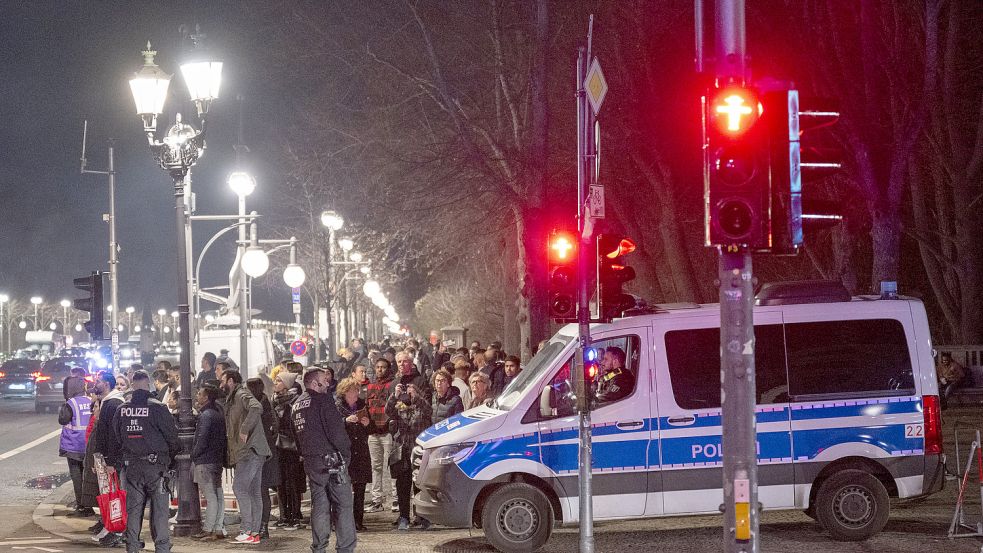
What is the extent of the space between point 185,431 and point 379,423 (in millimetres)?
2301

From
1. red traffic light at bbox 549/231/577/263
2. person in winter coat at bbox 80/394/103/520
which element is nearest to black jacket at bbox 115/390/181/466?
person in winter coat at bbox 80/394/103/520

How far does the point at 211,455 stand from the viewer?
1311 cm

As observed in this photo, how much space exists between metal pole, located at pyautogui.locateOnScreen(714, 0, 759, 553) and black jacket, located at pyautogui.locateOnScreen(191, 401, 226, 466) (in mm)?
7590

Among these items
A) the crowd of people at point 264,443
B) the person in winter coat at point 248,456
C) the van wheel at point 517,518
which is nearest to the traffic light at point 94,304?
the crowd of people at point 264,443

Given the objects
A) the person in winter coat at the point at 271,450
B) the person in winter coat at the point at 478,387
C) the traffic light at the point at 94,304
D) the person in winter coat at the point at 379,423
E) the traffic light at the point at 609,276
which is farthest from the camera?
the traffic light at the point at 94,304

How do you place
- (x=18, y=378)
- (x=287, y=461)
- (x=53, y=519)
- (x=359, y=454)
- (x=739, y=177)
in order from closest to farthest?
(x=739, y=177) < (x=359, y=454) < (x=287, y=461) < (x=53, y=519) < (x=18, y=378)

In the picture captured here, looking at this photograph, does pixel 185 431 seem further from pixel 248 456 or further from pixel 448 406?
pixel 448 406

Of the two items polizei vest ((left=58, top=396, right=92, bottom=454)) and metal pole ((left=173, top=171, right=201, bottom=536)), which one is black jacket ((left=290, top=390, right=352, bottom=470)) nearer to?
metal pole ((left=173, top=171, right=201, bottom=536))

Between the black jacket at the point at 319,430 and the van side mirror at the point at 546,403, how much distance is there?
190cm

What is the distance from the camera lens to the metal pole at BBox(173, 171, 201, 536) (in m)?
13.7

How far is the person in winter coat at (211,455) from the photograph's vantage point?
1302cm

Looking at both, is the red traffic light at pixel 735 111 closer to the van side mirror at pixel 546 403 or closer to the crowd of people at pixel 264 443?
the van side mirror at pixel 546 403

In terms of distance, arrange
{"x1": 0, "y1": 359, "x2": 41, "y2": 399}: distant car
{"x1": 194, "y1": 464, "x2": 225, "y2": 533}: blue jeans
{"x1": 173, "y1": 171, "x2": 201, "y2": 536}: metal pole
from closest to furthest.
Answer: {"x1": 194, "y1": 464, "x2": 225, "y2": 533}: blue jeans < {"x1": 173, "y1": 171, "x2": 201, "y2": 536}: metal pole < {"x1": 0, "y1": 359, "x2": 41, "y2": 399}: distant car

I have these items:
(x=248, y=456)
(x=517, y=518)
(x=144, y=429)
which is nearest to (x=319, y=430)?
(x=144, y=429)
